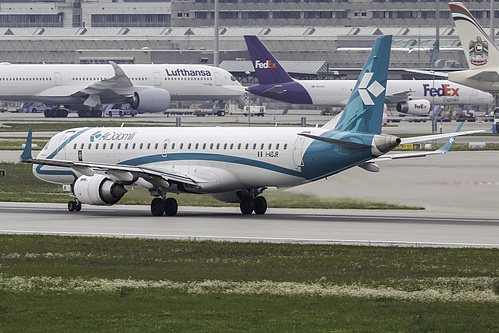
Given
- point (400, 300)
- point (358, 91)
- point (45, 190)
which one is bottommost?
point (45, 190)

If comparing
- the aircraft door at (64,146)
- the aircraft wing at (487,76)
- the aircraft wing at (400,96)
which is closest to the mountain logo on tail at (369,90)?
the aircraft door at (64,146)

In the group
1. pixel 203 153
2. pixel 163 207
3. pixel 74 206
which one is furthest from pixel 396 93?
pixel 163 207

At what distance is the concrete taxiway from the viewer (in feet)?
100

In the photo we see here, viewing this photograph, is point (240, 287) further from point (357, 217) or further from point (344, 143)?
point (357, 217)

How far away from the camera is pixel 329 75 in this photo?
156 m

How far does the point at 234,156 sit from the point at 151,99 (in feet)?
248

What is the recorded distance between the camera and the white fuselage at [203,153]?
36.2 metres

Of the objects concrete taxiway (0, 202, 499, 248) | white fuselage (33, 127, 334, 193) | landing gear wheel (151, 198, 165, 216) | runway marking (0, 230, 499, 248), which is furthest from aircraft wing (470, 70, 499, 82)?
runway marking (0, 230, 499, 248)

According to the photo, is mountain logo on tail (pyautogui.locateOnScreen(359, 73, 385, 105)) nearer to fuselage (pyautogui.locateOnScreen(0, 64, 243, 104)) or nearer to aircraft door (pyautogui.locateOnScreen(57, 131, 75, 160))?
aircraft door (pyautogui.locateOnScreen(57, 131, 75, 160))

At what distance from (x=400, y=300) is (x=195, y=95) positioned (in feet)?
325

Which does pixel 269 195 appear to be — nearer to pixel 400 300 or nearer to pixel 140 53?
pixel 400 300

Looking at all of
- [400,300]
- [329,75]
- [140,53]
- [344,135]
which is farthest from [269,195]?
[140,53]

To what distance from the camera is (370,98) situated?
35.3 m

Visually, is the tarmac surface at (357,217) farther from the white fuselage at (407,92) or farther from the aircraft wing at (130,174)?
the white fuselage at (407,92)
